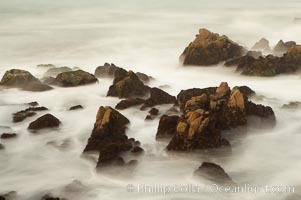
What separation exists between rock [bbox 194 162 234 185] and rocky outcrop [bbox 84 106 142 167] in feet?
6.87

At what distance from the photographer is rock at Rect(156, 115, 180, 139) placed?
43.5 feet

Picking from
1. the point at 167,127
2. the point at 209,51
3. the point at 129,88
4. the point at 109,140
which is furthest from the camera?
the point at 209,51

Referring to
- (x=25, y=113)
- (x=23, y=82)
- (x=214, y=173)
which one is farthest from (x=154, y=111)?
(x=23, y=82)

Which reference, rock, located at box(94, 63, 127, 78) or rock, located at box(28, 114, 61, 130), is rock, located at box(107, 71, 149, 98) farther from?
rock, located at box(28, 114, 61, 130)

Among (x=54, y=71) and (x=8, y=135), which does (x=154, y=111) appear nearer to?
(x=8, y=135)

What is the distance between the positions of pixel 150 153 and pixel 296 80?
10.5 metres

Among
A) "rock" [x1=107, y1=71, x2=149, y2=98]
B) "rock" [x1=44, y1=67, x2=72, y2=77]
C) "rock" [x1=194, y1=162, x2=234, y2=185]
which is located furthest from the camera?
"rock" [x1=44, y1=67, x2=72, y2=77]

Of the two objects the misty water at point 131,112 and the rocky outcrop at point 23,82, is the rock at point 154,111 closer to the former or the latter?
the misty water at point 131,112

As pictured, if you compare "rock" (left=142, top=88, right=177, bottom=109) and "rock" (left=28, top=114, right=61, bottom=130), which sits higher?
"rock" (left=142, top=88, right=177, bottom=109)

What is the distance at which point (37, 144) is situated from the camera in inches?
523

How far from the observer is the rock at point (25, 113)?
49.5ft

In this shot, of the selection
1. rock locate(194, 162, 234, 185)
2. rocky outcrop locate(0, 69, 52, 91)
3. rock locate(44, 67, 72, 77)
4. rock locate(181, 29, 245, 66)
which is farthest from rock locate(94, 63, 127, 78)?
rock locate(194, 162, 234, 185)

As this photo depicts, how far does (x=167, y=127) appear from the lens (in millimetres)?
13344

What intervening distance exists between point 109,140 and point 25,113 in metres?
4.42
